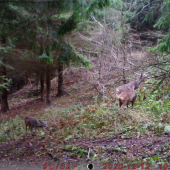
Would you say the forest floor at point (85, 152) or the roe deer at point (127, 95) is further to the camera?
the roe deer at point (127, 95)

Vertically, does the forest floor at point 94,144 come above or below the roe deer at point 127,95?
below

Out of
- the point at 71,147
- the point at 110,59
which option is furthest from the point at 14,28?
the point at 110,59

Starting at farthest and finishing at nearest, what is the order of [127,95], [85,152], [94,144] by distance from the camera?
[127,95]
[94,144]
[85,152]

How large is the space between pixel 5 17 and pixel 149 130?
19.6 feet

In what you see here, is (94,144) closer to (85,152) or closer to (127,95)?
(85,152)

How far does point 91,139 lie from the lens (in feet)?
18.2

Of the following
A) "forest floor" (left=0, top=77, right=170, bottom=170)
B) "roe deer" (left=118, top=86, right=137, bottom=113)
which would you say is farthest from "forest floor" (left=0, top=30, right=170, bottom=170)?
"roe deer" (left=118, top=86, right=137, bottom=113)

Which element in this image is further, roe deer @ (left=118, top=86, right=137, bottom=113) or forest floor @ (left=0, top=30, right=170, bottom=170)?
roe deer @ (left=118, top=86, right=137, bottom=113)

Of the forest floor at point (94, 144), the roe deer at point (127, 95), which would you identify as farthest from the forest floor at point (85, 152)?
the roe deer at point (127, 95)

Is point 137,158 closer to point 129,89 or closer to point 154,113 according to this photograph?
point 129,89

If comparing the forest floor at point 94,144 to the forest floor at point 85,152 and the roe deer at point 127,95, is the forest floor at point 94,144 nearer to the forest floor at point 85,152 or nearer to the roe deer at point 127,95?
the forest floor at point 85,152

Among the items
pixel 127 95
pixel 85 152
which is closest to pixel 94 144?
pixel 85 152

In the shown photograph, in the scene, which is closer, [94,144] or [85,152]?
[85,152]

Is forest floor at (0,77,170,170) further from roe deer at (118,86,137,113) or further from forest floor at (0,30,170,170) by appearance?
roe deer at (118,86,137,113)
